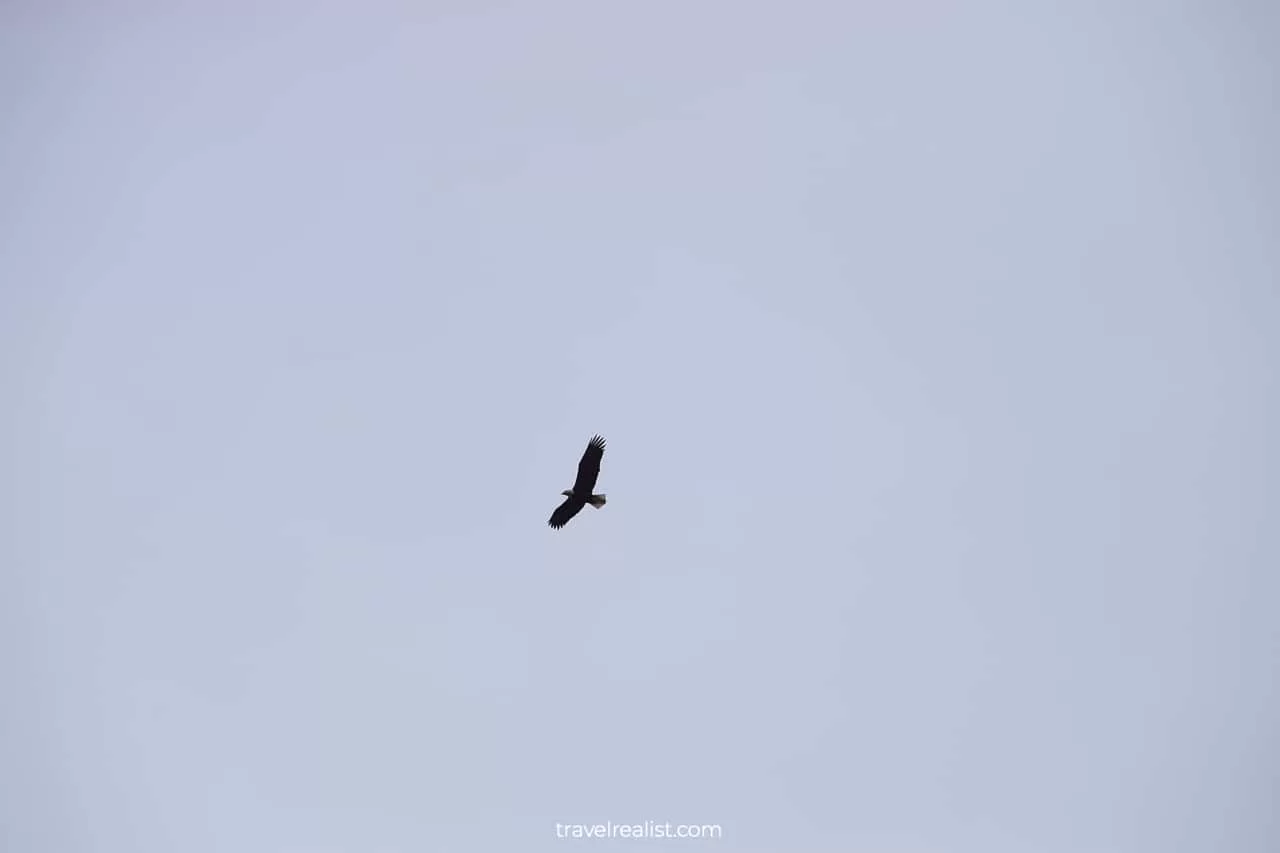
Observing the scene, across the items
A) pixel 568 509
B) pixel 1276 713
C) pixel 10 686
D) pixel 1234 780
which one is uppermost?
pixel 10 686

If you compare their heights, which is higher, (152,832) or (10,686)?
(10,686)

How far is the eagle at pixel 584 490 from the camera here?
36719mm

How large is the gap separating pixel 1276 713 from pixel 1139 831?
71.5 metres

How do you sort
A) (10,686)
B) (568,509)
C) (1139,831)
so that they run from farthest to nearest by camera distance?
(10,686) < (1139,831) < (568,509)

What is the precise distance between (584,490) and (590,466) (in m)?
1.58

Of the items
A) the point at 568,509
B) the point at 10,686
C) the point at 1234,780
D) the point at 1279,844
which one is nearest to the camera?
the point at 568,509

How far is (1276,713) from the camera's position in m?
178

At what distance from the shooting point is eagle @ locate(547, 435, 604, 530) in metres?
36.7

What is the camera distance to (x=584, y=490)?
38312 millimetres

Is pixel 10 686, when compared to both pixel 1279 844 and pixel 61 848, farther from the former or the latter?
pixel 1279 844

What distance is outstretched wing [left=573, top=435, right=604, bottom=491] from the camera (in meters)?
36.6

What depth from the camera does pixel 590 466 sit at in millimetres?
36969

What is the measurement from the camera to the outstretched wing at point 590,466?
36562 mm

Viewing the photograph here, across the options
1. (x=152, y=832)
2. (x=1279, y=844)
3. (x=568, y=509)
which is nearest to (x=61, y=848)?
(x=152, y=832)
